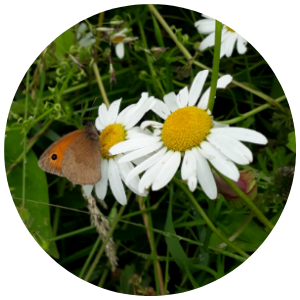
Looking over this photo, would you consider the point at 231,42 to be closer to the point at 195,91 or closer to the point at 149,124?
the point at 195,91

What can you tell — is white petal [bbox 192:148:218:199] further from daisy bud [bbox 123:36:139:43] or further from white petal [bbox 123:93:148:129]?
daisy bud [bbox 123:36:139:43]

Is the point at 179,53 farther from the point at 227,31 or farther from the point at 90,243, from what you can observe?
the point at 90,243

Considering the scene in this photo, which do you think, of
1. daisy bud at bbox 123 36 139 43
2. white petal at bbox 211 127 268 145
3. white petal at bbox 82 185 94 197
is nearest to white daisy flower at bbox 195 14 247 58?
daisy bud at bbox 123 36 139 43

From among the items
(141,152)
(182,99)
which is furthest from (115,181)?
(182,99)

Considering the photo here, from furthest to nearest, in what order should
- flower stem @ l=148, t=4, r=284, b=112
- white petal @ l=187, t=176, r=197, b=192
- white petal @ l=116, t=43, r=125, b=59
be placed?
white petal @ l=116, t=43, r=125, b=59, flower stem @ l=148, t=4, r=284, b=112, white petal @ l=187, t=176, r=197, b=192

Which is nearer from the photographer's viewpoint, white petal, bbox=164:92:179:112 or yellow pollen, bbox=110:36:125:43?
white petal, bbox=164:92:179:112

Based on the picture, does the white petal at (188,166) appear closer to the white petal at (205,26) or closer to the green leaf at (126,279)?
the green leaf at (126,279)
